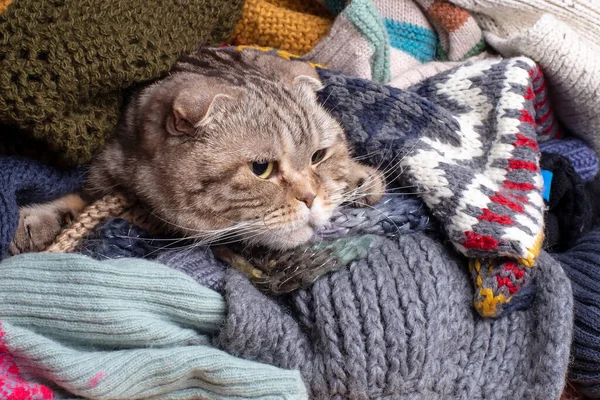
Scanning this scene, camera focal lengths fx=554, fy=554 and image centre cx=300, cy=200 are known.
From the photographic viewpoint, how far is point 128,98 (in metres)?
1.09

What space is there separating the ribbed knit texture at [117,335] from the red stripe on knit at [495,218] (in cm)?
40

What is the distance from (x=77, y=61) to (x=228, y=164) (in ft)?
0.96

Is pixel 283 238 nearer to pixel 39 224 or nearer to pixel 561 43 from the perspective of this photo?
pixel 39 224

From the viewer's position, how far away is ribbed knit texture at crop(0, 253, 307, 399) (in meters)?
0.76

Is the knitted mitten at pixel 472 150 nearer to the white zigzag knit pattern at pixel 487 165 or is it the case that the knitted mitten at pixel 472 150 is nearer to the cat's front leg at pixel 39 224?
the white zigzag knit pattern at pixel 487 165

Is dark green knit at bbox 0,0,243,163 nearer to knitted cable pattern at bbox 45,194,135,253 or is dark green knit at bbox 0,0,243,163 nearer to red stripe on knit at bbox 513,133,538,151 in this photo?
knitted cable pattern at bbox 45,194,135,253

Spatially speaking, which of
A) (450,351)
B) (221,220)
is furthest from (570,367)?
(221,220)

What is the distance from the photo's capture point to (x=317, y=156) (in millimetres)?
1111

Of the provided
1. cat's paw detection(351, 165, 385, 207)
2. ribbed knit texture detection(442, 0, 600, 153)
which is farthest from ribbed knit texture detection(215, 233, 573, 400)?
ribbed knit texture detection(442, 0, 600, 153)

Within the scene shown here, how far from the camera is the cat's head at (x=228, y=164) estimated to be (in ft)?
3.17

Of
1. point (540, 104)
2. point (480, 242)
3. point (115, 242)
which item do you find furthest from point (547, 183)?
point (115, 242)

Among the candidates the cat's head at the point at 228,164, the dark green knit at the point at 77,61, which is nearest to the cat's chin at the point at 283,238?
the cat's head at the point at 228,164

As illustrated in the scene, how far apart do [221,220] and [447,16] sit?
2.18 ft

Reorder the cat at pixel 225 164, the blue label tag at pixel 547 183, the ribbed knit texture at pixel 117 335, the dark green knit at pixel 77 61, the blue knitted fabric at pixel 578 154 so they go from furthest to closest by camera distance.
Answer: the blue knitted fabric at pixel 578 154
the blue label tag at pixel 547 183
the cat at pixel 225 164
the dark green knit at pixel 77 61
the ribbed knit texture at pixel 117 335
